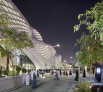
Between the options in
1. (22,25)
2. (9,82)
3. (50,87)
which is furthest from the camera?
(22,25)

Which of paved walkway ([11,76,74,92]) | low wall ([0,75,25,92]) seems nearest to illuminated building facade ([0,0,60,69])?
paved walkway ([11,76,74,92])

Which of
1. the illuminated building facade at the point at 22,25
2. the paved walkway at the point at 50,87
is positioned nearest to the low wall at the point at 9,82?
the paved walkway at the point at 50,87

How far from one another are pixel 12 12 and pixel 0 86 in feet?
130

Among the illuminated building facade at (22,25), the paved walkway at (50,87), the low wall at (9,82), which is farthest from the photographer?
the illuminated building facade at (22,25)

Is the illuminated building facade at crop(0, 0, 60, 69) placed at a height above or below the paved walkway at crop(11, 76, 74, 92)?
above

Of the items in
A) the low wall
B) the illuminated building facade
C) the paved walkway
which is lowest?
the paved walkway

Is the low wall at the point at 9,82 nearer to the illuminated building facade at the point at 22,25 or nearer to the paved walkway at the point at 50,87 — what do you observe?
the paved walkway at the point at 50,87

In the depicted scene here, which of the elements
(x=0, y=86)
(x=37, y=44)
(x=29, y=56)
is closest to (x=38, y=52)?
(x=37, y=44)

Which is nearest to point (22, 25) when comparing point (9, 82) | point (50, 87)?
point (50, 87)

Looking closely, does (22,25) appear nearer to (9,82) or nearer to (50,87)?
(50,87)

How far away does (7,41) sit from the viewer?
19.1 meters

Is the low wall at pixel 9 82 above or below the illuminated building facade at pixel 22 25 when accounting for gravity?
below

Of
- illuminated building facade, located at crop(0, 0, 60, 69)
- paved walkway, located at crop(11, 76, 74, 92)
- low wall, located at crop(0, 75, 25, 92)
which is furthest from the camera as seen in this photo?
illuminated building facade, located at crop(0, 0, 60, 69)

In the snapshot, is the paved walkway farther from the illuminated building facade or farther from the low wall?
the illuminated building facade
